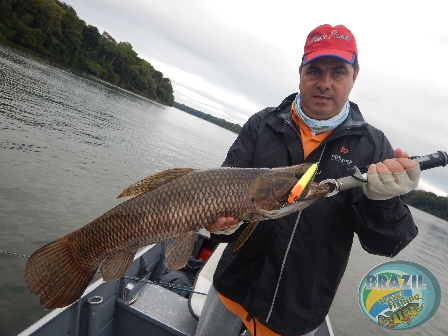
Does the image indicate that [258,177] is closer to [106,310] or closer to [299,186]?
[299,186]

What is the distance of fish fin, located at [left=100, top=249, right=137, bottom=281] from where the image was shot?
2.91 metres

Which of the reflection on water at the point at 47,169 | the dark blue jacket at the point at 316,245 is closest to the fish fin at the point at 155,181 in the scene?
the dark blue jacket at the point at 316,245

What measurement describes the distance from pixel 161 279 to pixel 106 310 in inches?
85.8

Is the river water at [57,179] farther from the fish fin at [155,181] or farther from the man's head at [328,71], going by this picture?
the man's head at [328,71]

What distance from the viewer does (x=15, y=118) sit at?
737 inches

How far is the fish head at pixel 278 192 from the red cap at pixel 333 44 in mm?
1141

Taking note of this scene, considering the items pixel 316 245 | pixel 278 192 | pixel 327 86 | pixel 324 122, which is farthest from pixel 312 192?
pixel 327 86

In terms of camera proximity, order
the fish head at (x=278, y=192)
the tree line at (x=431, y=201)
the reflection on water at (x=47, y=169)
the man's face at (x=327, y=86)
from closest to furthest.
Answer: the fish head at (x=278, y=192) < the man's face at (x=327, y=86) < the reflection on water at (x=47, y=169) < the tree line at (x=431, y=201)

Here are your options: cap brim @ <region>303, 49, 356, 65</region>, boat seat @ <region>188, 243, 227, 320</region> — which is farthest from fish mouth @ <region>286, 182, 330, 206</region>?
boat seat @ <region>188, 243, 227, 320</region>

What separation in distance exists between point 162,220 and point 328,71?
7.21 ft

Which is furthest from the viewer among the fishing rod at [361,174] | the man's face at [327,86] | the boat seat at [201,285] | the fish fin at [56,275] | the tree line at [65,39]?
the tree line at [65,39]

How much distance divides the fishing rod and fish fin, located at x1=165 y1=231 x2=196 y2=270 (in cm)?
137

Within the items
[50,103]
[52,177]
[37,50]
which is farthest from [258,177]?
[37,50]

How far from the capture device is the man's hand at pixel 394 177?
226 centimetres
